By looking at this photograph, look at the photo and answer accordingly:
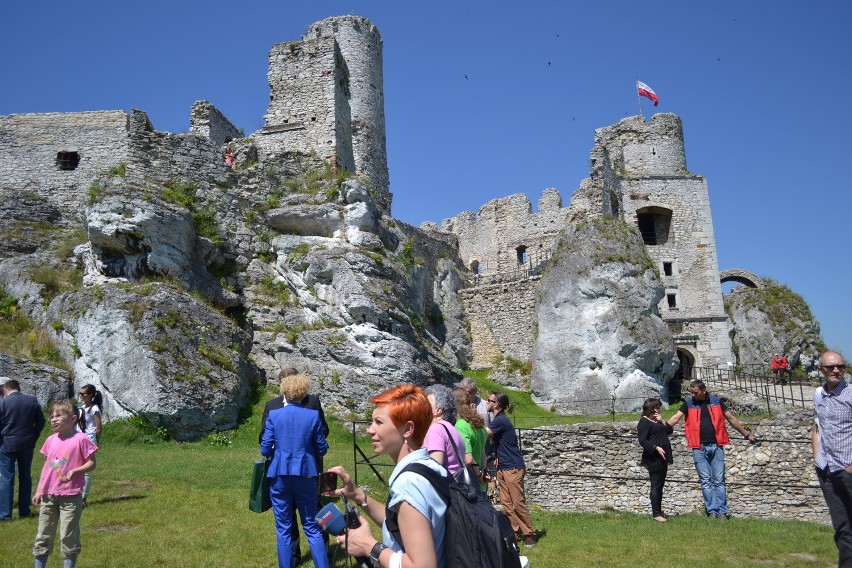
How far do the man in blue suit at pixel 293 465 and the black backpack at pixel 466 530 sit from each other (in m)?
2.90

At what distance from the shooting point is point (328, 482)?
13.1 ft

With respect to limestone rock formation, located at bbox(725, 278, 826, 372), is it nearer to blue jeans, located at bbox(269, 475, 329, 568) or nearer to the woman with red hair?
blue jeans, located at bbox(269, 475, 329, 568)

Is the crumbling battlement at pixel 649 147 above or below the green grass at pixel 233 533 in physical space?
above

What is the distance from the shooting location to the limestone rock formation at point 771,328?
31.1m

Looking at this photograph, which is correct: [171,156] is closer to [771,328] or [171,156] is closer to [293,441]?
[293,441]

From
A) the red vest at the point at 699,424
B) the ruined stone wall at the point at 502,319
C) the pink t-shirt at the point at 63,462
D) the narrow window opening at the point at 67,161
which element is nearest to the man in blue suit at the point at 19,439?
the pink t-shirt at the point at 63,462

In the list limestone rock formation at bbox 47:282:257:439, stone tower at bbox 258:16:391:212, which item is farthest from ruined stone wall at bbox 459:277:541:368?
limestone rock formation at bbox 47:282:257:439

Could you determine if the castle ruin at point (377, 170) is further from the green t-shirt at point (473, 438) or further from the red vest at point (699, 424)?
the green t-shirt at point (473, 438)

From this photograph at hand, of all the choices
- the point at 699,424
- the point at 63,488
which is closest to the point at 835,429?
the point at 699,424

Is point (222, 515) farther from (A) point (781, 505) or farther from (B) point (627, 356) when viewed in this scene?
(B) point (627, 356)

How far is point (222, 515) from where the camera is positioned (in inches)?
324

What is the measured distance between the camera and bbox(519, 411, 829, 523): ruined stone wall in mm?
13898

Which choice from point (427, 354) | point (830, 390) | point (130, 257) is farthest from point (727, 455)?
point (130, 257)

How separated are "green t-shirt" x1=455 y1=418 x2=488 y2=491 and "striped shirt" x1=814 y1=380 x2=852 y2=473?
3.22 meters
